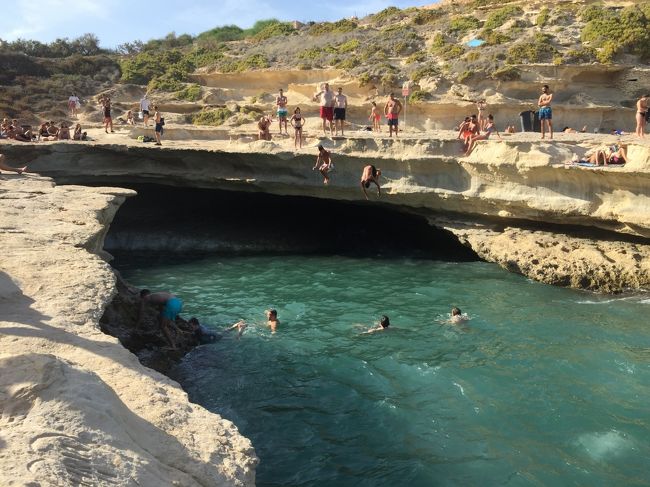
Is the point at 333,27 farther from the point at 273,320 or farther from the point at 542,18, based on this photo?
the point at 273,320

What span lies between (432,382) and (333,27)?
33.1m

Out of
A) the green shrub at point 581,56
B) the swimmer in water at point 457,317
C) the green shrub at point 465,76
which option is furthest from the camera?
the green shrub at point 465,76

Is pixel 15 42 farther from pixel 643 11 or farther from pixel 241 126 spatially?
pixel 643 11

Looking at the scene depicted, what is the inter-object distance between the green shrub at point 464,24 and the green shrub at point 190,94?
14.0 m

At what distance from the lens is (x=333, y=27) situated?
38188mm

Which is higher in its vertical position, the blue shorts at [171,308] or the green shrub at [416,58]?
the green shrub at [416,58]

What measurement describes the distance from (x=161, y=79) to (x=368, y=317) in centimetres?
2589

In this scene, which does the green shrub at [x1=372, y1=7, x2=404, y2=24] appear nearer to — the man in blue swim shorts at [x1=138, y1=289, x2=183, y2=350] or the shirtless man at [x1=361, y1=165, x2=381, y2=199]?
the shirtless man at [x1=361, y1=165, x2=381, y2=199]

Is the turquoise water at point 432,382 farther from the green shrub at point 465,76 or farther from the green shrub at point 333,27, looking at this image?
the green shrub at point 333,27

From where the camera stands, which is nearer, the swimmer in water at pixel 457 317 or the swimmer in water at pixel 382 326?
the swimmer in water at pixel 382 326

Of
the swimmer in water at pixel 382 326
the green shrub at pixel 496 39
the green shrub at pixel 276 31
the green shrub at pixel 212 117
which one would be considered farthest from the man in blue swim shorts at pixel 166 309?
the green shrub at pixel 276 31

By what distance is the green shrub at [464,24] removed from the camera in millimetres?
30906

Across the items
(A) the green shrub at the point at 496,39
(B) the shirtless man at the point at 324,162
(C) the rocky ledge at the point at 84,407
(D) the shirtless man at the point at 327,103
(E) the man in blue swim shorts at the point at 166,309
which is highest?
(A) the green shrub at the point at 496,39

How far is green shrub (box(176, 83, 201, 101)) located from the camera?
3123 centimetres
